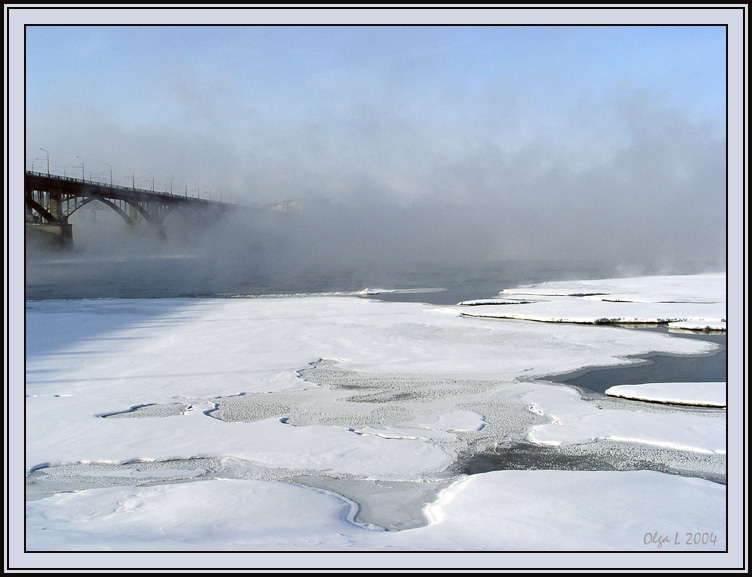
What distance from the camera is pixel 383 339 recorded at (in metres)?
11.2

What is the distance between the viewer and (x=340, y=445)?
5297mm

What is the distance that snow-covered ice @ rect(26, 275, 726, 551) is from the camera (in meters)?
3.62

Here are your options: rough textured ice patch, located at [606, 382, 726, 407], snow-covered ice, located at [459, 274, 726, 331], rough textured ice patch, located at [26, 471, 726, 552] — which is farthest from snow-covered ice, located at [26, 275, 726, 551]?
snow-covered ice, located at [459, 274, 726, 331]

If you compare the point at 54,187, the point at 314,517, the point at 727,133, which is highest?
the point at 54,187

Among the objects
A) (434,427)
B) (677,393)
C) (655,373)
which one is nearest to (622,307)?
(655,373)

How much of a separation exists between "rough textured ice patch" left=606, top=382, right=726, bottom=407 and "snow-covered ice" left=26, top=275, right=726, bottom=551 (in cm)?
29

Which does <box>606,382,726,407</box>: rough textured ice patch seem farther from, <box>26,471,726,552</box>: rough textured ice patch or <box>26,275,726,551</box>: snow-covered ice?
<box>26,471,726,552</box>: rough textured ice patch

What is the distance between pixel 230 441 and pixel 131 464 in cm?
81

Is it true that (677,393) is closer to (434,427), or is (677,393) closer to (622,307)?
(434,427)

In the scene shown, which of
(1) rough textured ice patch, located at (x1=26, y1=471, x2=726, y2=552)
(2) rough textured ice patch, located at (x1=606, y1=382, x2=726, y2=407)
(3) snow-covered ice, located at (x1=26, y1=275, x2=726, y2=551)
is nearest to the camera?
(1) rough textured ice patch, located at (x1=26, y1=471, x2=726, y2=552)

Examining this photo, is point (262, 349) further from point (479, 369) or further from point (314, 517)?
point (314, 517)

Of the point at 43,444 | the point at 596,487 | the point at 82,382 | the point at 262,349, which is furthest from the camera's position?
the point at 262,349

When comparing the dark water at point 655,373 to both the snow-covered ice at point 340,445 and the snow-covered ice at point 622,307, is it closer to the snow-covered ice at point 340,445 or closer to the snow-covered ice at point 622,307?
the snow-covered ice at point 340,445

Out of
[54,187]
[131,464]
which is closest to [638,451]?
[131,464]
